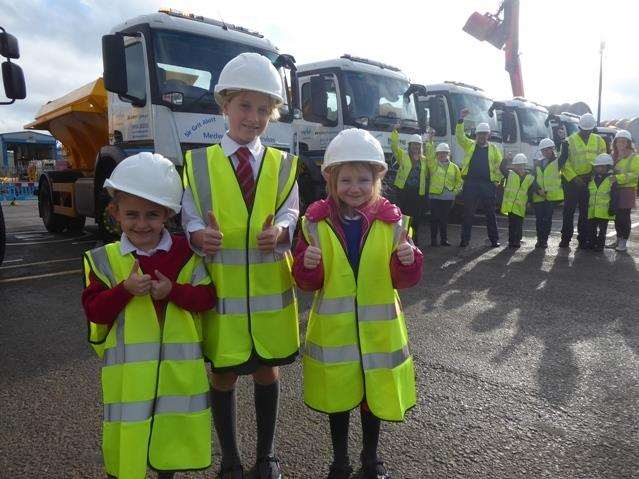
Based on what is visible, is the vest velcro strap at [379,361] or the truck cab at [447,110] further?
the truck cab at [447,110]

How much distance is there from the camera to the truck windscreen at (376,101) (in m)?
8.63

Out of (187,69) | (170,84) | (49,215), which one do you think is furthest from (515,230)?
(49,215)

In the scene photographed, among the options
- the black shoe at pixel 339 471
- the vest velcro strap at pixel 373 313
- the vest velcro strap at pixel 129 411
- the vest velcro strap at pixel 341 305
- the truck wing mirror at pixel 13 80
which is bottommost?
the black shoe at pixel 339 471

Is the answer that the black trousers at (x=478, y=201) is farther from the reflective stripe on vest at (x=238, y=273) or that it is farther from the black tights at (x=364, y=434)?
the reflective stripe on vest at (x=238, y=273)

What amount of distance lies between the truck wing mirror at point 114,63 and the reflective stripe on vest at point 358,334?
14.1ft

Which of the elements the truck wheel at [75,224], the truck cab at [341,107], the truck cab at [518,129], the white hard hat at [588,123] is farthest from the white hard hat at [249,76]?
the truck cab at [518,129]

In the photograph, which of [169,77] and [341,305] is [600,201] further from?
[341,305]

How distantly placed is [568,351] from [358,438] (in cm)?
210

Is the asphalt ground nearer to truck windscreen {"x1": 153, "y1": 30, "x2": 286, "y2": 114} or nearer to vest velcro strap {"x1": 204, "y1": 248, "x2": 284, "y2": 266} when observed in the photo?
vest velcro strap {"x1": 204, "y1": 248, "x2": 284, "y2": 266}

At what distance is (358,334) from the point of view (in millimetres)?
2104

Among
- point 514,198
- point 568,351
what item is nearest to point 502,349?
point 568,351

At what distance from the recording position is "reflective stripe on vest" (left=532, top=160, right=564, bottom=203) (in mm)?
8641

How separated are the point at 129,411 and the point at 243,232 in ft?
2.56

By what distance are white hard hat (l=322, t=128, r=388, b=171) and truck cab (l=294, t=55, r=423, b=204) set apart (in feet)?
19.3
